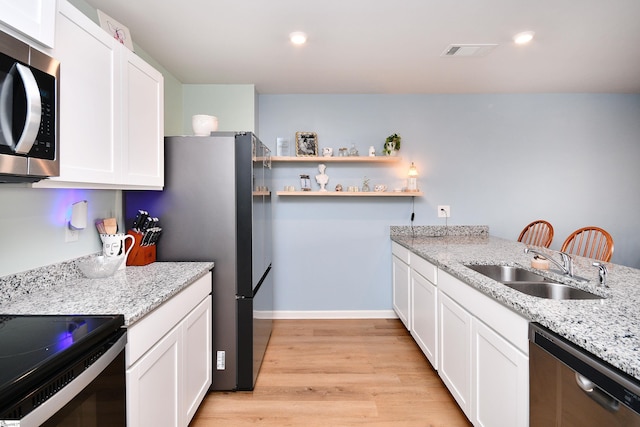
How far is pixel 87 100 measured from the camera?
4.33 feet

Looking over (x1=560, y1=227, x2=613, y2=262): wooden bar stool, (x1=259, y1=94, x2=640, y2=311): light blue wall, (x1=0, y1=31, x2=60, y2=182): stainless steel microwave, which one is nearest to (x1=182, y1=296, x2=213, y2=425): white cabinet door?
(x1=0, y1=31, x2=60, y2=182): stainless steel microwave

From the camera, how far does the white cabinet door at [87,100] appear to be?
3.96 ft

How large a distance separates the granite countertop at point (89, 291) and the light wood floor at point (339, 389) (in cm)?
88

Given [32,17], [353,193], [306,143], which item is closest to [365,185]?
[353,193]

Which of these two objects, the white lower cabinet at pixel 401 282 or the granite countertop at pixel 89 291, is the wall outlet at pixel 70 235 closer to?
the granite countertop at pixel 89 291

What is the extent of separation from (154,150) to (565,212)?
3908mm

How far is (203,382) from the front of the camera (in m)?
1.88

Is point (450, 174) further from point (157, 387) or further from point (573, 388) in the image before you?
point (157, 387)

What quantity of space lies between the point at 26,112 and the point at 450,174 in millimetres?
3339

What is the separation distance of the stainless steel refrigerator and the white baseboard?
1.27m

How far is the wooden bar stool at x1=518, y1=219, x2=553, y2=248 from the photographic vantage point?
298 centimetres

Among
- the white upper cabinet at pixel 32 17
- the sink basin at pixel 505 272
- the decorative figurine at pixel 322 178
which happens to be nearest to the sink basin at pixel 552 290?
the sink basin at pixel 505 272

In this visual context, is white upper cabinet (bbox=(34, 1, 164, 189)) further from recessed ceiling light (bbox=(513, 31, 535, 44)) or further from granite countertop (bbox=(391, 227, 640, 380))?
recessed ceiling light (bbox=(513, 31, 535, 44))

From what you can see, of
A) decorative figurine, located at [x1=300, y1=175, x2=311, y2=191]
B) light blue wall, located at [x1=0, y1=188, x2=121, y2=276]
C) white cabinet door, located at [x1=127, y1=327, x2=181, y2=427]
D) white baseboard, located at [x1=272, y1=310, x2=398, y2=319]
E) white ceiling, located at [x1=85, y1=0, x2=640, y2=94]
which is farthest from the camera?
white baseboard, located at [x1=272, y1=310, x2=398, y2=319]
